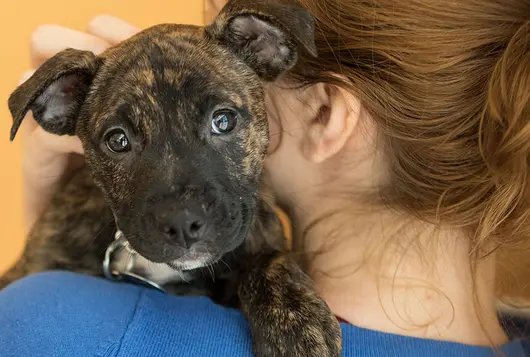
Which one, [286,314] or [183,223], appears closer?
[183,223]

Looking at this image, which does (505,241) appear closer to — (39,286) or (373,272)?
(373,272)

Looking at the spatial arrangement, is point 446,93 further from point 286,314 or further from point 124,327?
point 124,327

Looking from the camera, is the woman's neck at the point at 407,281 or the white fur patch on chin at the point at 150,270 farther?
the white fur patch on chin at the point at 150,270

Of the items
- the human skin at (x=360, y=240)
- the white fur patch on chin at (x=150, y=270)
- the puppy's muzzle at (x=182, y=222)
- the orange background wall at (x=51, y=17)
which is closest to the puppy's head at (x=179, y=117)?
the puppy's muzzle at (x=182, y=222)

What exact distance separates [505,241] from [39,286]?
1.30 meters

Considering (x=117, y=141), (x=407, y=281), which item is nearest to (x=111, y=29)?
(x=117, y=141)

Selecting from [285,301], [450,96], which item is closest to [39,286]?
[285,301]

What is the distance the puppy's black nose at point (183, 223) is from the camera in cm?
149

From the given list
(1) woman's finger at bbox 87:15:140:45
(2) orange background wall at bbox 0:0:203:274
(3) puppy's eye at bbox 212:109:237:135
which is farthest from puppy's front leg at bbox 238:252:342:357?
(2) orange background wall at bbox 0:0:203:274

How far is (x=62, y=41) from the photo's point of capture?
2137mm

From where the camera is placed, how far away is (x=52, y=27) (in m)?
2.13

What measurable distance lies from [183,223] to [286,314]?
1.38ft

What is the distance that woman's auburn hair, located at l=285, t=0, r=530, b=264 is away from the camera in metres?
1.50

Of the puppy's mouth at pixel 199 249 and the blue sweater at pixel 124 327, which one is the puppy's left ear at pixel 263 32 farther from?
the blue sweater at pixel 124 327
